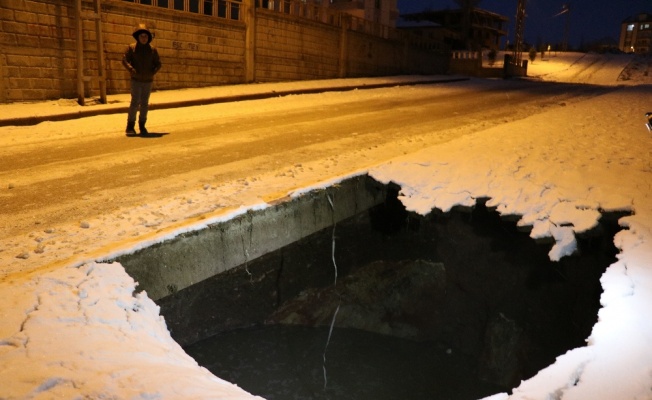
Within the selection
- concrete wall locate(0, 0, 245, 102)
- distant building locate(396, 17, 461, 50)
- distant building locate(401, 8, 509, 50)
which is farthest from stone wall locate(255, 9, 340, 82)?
distant building locate(401, 8, 509, 50)

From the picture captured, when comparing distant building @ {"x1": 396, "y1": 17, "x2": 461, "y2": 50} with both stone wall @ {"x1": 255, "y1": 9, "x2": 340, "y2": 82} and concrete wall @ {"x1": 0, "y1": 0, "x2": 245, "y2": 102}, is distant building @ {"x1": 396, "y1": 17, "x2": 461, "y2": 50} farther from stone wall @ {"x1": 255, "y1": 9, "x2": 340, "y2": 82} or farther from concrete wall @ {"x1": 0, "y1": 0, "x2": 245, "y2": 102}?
concrete wall @ {"x1": 0, "y1": 0, "x2": 245, "y2": 102}

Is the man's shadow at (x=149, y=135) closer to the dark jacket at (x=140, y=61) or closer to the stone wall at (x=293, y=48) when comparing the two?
the dark jacket at (x=140, y=61)

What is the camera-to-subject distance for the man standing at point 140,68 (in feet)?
27.5

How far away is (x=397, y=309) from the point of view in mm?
7598

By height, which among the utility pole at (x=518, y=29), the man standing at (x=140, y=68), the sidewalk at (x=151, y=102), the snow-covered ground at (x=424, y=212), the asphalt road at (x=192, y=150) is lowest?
the snow-covered ground at (x=424, y=212)

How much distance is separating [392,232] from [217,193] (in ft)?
8.54

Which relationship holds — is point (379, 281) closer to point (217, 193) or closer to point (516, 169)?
point (516, 169)

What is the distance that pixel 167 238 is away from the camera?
3998 millimetres

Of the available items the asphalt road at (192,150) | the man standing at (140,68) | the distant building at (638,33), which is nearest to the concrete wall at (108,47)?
the asphalt road at (192,150)

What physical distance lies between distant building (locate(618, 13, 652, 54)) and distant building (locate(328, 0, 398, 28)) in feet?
261

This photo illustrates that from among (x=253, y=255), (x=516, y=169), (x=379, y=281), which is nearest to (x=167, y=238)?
(x=253, y=255)

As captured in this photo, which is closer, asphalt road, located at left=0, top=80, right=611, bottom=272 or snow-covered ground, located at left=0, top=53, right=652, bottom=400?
snow-covered ground, located at left=0, top=53, right=652, bottom=400

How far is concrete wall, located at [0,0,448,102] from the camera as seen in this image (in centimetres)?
1182

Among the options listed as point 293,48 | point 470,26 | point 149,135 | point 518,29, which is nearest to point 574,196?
point 149,135
